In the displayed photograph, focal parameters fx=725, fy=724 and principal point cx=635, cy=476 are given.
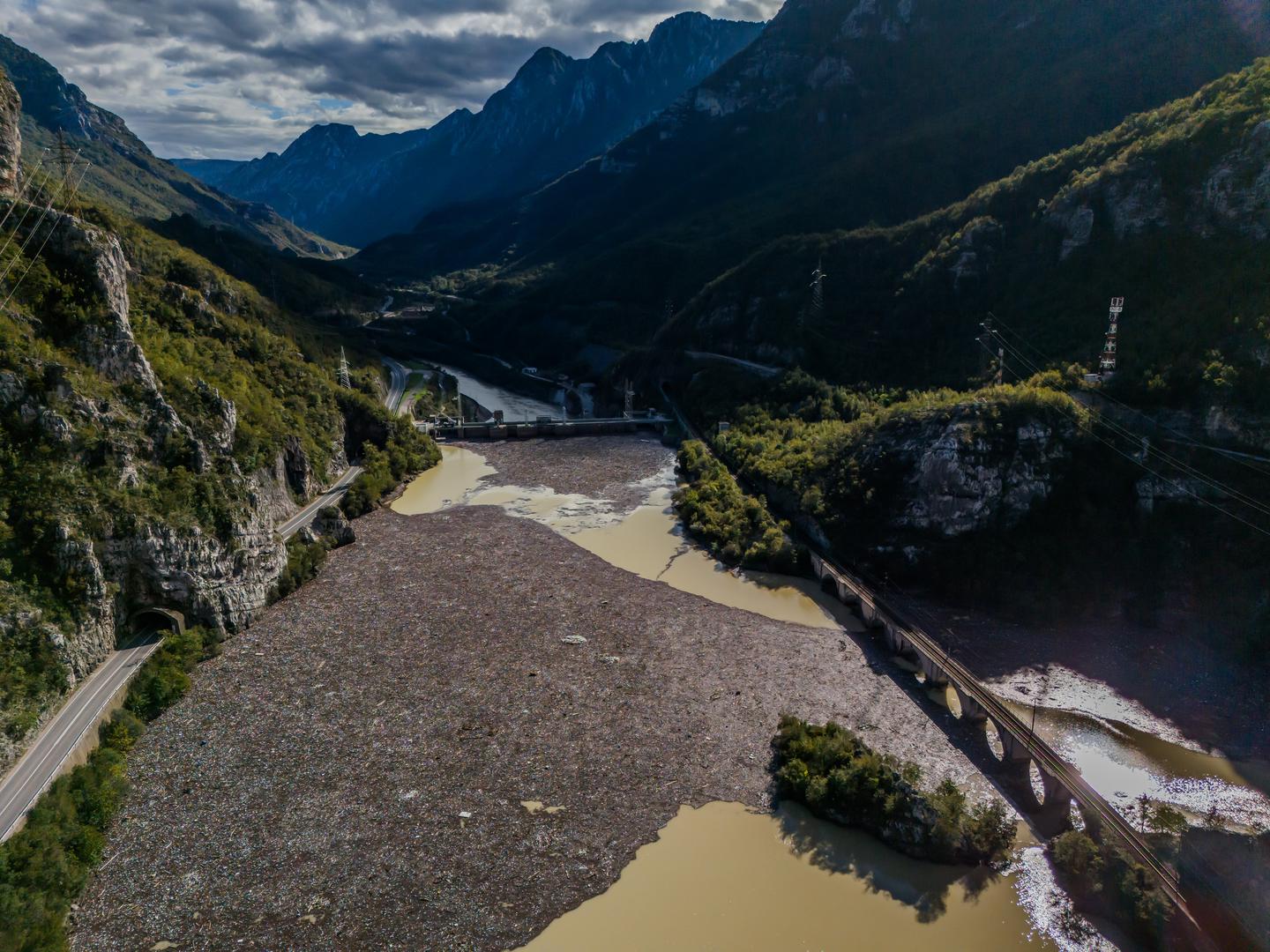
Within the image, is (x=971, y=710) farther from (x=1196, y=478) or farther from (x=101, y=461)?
(x=101, y=461)

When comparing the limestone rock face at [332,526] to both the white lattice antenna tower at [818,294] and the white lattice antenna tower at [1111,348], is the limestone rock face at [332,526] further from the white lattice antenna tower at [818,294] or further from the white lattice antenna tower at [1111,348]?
the white lattice antenna tower at [818,294]

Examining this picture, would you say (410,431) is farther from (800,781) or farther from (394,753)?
(800,781)

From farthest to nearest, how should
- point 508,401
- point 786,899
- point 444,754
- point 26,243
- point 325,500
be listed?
point 508,401
point 325,500
point 26,243
point 444,754
point 786,899

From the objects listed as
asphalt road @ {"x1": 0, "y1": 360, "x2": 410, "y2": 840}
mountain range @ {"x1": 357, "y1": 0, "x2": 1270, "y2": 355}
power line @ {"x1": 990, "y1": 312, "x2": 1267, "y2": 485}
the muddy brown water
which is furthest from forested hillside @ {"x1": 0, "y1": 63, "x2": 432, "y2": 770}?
mountain range @ {"x1": 357, "y1": 0, "x2": 1270, "y2": 355}

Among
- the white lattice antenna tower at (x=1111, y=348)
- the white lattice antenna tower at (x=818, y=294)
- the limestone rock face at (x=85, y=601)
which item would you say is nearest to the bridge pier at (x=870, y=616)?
A: the white lattice antenna tower at (x=1111, y=348)

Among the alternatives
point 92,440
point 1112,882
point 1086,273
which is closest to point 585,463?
point 92,440

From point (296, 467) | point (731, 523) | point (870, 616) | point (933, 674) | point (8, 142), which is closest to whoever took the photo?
point (933, 674)
